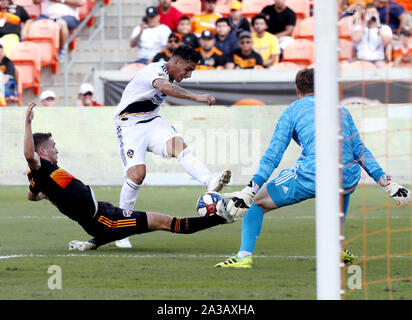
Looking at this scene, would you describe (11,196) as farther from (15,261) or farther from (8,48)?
(15,261)

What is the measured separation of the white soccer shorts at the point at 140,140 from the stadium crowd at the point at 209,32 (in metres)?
8.34

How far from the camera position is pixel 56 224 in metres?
11.1

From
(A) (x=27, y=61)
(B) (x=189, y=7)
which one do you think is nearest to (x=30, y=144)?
(A) (x=27, y=61)

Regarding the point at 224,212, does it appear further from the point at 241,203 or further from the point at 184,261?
the point at 241,203

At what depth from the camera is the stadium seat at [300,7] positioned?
64.6 ft

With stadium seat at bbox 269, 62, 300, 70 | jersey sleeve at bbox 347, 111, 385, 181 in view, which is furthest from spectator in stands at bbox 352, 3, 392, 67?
jersey sleeve at bbox 347, 111, 385, 181

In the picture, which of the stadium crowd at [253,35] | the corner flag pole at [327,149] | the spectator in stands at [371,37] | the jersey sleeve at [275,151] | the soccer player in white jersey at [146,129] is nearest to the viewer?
the corner flag pole at [327,149]

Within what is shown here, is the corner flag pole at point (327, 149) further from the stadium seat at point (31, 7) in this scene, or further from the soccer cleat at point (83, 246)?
the stadium seat at point (31, 7)

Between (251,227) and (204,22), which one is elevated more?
(204,22)

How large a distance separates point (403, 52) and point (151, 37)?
5.60 m

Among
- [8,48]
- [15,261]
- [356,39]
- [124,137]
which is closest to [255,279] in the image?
[15,261]

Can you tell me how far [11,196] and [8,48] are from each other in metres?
5.65

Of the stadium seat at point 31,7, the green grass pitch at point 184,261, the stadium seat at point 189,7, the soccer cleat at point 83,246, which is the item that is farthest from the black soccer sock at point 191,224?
the stadium seat at point 31,7

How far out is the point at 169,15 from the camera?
19.6 metres
